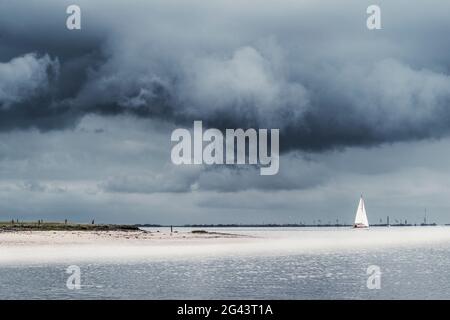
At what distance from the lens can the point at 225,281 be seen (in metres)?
51.9

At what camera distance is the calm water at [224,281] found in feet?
144

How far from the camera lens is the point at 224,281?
52.0 meters

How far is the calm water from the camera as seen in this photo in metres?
44.0

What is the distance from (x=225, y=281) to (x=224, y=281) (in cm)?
9

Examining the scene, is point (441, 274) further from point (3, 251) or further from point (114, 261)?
point (3, 251)

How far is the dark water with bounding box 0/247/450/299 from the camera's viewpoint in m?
44.0

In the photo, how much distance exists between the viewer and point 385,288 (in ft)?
159

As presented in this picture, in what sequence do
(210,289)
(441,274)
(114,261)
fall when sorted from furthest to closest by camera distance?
1. (114,261)
2. (441,274)
3. (210,289)

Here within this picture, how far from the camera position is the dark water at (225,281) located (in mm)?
43969

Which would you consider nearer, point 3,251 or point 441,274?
point 441,274
